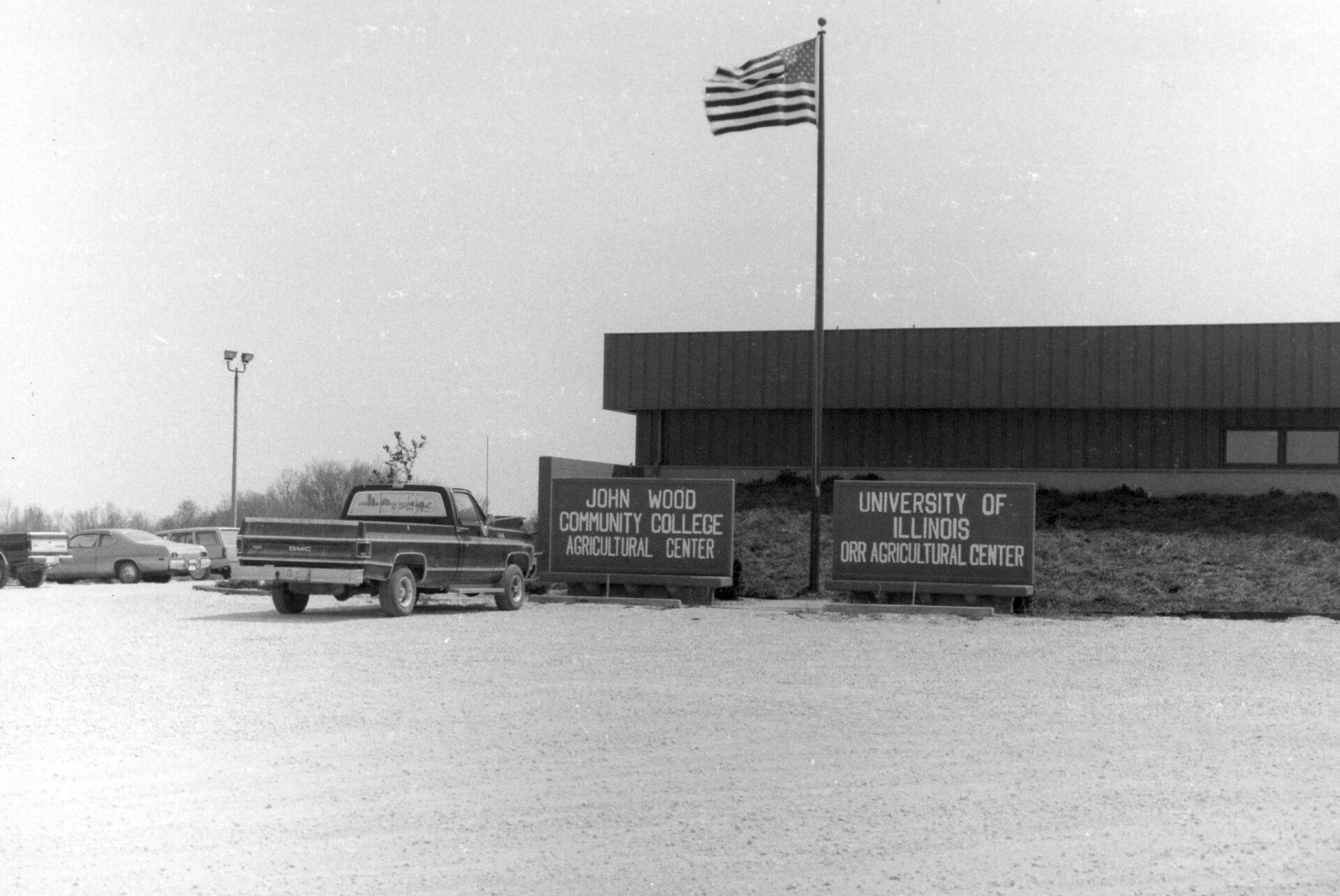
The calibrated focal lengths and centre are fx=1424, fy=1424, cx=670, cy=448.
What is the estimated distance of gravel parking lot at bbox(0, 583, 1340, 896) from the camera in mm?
6379

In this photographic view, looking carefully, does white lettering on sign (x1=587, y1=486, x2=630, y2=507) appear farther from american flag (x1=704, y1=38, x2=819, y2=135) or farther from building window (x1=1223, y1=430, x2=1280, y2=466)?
building window (x1=1223, y1=430, x2=1280, y2=466)

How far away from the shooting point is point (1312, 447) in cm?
3509

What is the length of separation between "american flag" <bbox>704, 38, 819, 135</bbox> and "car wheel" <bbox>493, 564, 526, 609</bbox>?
890cm

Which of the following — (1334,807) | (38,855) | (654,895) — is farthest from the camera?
(1334,807)

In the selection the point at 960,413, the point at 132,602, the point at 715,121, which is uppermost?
the point at 715,121

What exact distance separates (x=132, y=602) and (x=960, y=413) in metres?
21.7

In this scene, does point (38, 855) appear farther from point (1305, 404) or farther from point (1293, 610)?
point (1305, 404)

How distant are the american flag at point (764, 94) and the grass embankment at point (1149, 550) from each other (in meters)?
8.63

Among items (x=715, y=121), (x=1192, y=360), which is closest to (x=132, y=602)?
(x=715, y=121)

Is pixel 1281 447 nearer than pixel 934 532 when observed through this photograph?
No

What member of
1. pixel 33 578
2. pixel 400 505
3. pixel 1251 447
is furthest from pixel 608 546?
pixel 1251 447

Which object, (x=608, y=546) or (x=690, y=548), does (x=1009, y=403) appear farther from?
(x=608, y=546)

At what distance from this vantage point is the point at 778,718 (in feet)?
34.9

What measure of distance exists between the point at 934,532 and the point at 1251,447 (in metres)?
16.4
